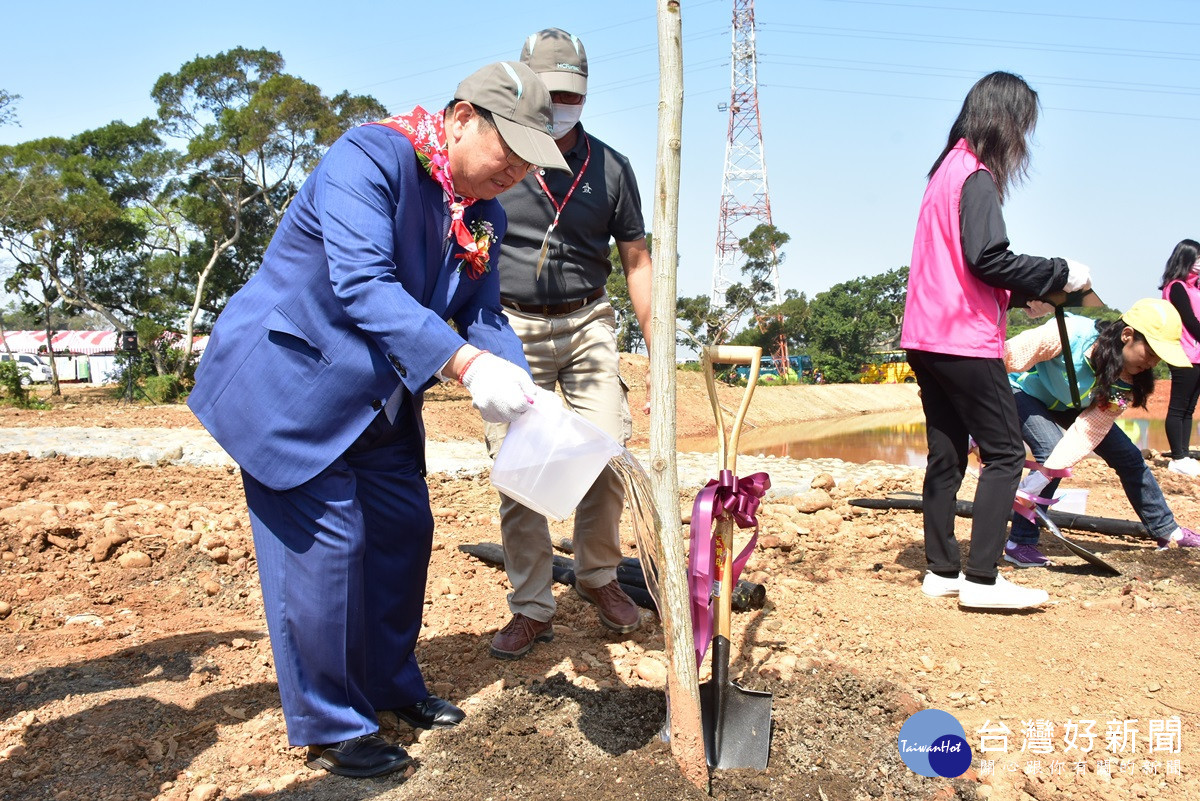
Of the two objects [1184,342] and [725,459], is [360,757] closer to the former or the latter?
[725,459]

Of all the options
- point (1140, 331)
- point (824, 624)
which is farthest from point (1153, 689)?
point (1140, 331)

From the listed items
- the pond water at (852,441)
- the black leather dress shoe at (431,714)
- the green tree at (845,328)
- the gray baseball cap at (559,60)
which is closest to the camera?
the black leather dress shoe at (431,714)

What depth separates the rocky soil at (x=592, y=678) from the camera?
2244 millimetres

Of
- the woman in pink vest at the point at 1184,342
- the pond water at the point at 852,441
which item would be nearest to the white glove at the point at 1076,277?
the woman in pink vest at the point at 1184,342

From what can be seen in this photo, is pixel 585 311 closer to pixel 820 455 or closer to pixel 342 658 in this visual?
pixel 342 658

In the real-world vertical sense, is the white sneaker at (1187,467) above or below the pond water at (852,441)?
above

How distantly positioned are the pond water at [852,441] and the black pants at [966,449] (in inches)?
295

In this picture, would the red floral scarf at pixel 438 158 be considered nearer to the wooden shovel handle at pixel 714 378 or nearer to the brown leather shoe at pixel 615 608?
the wooden shovel handle at pixel 714 378

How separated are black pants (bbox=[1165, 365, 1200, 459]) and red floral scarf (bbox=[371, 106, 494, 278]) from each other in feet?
19.8

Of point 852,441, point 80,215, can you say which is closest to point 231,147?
point 80,215

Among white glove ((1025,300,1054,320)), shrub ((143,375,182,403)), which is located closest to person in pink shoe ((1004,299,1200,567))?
white glove ((1025,300,1054,320))

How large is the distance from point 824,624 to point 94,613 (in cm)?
290

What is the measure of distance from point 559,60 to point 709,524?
5.22 feet

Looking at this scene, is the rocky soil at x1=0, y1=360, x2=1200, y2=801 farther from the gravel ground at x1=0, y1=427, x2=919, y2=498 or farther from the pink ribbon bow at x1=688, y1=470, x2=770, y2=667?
the gravel ground at x1=0, y1=427, x2=919, y2=498
